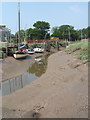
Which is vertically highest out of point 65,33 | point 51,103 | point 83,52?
point 65,33

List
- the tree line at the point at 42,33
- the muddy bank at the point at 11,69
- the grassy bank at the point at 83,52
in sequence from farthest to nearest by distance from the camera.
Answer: the tree line at the point at 42,33, the grassy bank at the point at 83,52, the muddy bank at the point at 11,69

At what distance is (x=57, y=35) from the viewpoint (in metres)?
84.1

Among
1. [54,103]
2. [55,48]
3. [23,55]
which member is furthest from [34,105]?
[55,48]

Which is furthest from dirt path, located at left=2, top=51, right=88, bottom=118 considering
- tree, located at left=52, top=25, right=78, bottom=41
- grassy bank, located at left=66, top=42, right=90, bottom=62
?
tree, located at left=52, top=25, right=78, bottom=41

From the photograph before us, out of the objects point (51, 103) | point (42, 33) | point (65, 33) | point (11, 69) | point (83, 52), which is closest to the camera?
point (51, 103)

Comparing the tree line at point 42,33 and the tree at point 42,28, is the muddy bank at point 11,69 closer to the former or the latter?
the tree line at point 42,33

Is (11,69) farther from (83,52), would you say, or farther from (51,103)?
(51,103)

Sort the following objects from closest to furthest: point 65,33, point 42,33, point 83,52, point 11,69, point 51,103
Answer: point 51,103
point 11,69
point 83,52
point 42,33
point 65,33

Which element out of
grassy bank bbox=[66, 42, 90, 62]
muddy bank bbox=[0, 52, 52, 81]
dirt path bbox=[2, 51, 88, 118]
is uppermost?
grassy bank bbox=[66, 42, 90, 62]

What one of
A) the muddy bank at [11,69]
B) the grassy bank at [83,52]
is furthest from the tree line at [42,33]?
the muddy bank at [11,69]

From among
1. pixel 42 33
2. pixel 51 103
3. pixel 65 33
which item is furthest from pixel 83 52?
pixel 65 33

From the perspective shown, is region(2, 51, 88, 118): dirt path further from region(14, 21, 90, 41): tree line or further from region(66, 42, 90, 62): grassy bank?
region(14, 21, 90, 41): tree line

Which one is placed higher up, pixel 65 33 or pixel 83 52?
pixel 65 33

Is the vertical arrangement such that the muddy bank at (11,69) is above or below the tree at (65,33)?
below
